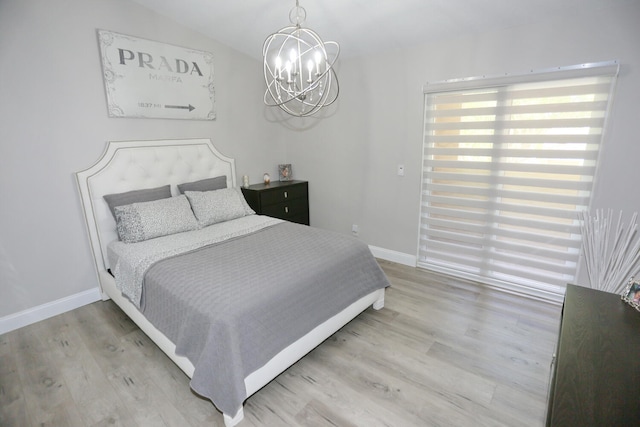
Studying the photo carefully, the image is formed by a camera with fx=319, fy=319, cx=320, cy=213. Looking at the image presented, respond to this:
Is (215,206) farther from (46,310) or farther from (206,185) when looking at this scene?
(46,310)

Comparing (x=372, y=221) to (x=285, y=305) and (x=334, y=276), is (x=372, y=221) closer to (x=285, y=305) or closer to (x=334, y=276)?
(x=334, y=276)

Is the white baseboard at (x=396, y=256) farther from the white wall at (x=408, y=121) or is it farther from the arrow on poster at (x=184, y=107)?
the arrow on poster at (x=184, y=107)

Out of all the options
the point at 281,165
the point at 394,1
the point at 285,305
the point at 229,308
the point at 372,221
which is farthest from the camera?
the point at 281,165

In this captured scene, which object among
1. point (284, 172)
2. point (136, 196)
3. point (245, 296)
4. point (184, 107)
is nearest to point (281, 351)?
point (245, 296)

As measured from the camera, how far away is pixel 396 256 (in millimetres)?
3674

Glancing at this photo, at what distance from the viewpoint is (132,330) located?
2.47m

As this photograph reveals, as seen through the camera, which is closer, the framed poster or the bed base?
the bed base

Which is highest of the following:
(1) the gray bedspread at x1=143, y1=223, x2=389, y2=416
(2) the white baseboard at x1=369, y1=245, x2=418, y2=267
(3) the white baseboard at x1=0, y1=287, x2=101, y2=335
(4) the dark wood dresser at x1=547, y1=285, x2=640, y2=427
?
(4) the dark wood dresser at x1=547, y1=285, x2=640, y2=427

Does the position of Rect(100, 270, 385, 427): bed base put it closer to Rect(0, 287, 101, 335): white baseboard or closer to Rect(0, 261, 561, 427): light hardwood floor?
Result: Rect(0, 261, 561, 427): light hardwood floor

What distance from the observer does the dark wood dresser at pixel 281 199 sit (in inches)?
145

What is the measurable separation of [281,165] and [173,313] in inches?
107

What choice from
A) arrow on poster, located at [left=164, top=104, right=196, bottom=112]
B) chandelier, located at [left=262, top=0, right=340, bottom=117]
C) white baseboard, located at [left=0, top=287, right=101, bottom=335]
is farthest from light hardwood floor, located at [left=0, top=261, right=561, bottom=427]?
arrow on poster, located at [left=164, top=104, right=196, bottom=112]

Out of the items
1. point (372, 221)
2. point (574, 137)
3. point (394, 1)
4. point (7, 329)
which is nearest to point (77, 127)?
point (7, 329)

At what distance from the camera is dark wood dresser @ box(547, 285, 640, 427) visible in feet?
2.90
